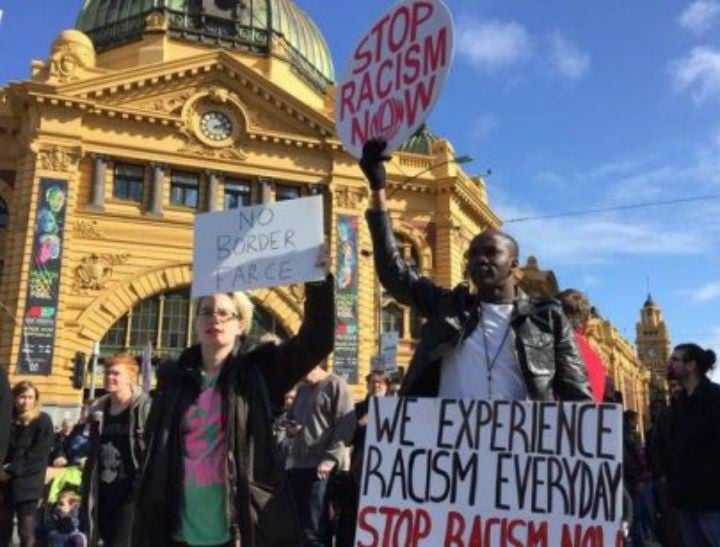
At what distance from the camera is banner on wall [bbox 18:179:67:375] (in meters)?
26.2

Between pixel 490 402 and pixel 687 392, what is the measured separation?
10.1 ft

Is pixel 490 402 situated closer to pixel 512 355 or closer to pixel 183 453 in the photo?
pixel 512 355

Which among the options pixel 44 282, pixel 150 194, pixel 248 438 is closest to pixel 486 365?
pixel 248 438

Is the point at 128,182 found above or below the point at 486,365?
above

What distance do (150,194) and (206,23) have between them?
11.5 metres

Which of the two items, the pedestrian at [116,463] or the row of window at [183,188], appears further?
the row of window at [183,188]

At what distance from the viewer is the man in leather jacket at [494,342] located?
3.22 metres

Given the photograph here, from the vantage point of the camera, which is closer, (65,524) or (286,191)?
(65,524)

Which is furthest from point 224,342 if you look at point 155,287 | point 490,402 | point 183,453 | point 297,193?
point 297,193

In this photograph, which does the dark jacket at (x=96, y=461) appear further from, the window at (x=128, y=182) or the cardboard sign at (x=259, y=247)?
the window at (x=128, y=182)

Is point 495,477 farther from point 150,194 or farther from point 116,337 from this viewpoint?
point 150,194

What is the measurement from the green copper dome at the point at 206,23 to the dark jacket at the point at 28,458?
32455mm

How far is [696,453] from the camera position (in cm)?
520

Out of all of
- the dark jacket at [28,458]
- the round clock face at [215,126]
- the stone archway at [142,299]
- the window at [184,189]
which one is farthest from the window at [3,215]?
the dark jacket at [28,458]
